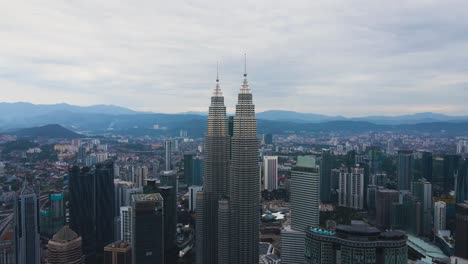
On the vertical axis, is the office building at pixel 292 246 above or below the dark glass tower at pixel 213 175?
below

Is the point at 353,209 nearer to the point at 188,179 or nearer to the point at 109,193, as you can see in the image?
the point at 188,179

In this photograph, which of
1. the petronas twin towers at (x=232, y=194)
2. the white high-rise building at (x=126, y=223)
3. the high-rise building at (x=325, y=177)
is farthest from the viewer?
the high-rise building at (x=325, y=177)

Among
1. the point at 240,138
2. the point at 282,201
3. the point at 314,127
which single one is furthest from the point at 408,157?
the point at 314,127

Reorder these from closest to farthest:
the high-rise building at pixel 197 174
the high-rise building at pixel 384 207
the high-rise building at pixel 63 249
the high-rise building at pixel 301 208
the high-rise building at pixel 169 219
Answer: the high-rise building at pixel 63 249 < the high-rise building at pixel 301 208 < the high-rise building at pixel 169 219 < the high-rise building at pixel 384 207 < the high-rise building at pixel 197 174

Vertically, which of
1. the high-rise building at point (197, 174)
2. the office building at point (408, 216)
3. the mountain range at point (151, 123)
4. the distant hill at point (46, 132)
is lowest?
the office building at point (408, 216)

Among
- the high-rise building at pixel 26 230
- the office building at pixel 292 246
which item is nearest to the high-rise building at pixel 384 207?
the office building at pixel 292 246

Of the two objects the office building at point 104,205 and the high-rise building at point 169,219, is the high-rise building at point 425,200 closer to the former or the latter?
the high-rise building at point 169,219
